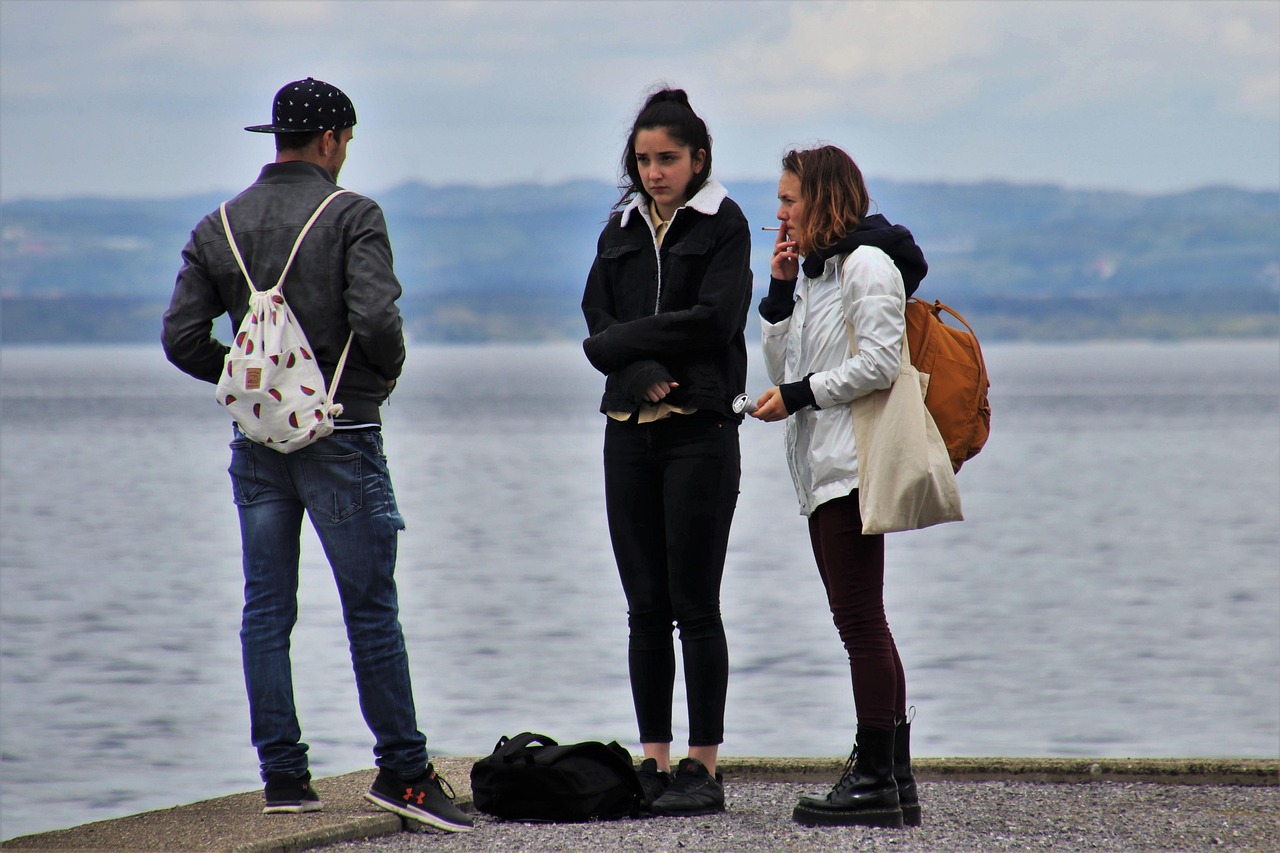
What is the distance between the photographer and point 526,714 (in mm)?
9070

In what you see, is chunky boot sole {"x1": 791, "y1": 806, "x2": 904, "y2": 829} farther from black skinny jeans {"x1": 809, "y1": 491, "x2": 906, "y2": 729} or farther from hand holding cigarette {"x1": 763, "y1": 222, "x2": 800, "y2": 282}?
hand holding cigarette {"x1": 763, "y1": 222, "x2": 800, "y2": 282}

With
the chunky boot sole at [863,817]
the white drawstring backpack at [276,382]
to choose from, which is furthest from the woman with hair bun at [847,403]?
the white drawstring backpack at [276,382]

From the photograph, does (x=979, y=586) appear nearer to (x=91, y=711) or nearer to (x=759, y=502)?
(x=91, y=711)

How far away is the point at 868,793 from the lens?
419 centimetres

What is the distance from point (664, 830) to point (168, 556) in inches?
620

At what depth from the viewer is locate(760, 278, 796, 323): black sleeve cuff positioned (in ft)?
14.6

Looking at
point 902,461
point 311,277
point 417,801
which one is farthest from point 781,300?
point 417,801

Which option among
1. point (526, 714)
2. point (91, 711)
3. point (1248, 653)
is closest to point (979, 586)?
point (1248, 653)

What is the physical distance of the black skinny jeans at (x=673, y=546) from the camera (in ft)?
14.4

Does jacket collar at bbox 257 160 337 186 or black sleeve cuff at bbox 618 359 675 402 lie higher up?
jacket collar at bbox 257 160 337 186

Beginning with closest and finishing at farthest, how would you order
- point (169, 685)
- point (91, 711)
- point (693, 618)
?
point (693, 618), point (91, 711), point (169, 685)

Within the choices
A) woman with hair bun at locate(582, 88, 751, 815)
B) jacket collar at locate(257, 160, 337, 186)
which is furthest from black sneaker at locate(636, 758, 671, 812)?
jacket collar at locate(257, 160, 337, 186)

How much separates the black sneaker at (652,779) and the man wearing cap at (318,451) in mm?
555

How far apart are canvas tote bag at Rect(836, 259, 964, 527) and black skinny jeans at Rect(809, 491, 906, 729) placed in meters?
0.09
